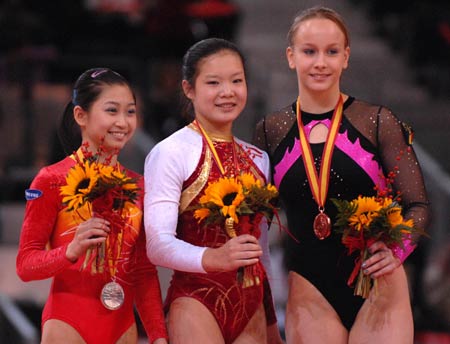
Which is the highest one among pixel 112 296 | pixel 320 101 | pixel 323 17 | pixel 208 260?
pixel 323 17

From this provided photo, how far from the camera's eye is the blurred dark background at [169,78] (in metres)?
7.63

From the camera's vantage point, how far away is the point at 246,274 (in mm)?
3650

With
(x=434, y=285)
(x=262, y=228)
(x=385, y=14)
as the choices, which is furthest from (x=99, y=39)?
(x=262, y=228)

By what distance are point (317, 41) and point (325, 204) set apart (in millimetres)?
582

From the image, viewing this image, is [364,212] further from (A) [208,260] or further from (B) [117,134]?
(B) [117,134]

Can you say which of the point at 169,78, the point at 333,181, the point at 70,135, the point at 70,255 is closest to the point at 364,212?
the point at 333,181

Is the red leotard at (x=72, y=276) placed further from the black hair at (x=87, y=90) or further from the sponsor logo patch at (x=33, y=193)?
the black hair at (x=87, y=90)

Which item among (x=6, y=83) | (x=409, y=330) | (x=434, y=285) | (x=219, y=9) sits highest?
(x=219, y=9)

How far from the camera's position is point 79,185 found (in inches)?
140

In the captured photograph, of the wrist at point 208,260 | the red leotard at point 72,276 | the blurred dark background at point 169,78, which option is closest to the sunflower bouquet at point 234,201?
the wrist at point 208,260

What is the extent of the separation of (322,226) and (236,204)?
423 mm

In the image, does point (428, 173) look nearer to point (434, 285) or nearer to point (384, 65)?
point (434, 285)

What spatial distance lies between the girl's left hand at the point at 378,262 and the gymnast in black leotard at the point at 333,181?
0.31 ft

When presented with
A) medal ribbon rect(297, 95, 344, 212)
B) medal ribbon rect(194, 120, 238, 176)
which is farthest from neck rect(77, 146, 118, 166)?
medal ribbon rect(297, 95, 344, 212)
